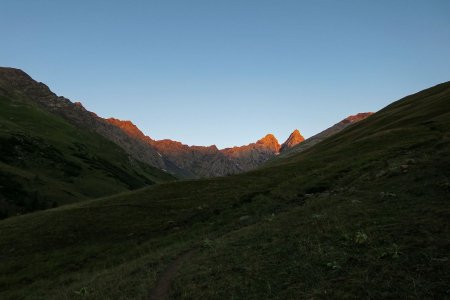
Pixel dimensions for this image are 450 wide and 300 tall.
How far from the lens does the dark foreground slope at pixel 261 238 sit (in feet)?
60.5

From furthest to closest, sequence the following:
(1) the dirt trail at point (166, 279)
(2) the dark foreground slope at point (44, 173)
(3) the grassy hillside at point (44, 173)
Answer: (3) the grassy hillside at point (44, 173), (2) the dark foreground slope at point (44, 173), (1) the dirt trail at point (166, 279)

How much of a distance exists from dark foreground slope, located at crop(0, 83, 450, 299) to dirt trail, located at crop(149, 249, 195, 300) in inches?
16.1

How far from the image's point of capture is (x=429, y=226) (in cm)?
2131

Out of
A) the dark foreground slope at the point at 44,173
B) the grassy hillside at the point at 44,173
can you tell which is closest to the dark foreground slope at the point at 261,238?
the grassy hillside at the point at 44,173

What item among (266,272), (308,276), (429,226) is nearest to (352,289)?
(308,276)

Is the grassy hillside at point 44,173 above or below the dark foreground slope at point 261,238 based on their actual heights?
above

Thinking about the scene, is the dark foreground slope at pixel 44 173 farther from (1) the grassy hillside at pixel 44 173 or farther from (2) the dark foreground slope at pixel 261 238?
(2) the dark foreground slope at pixel 261 238

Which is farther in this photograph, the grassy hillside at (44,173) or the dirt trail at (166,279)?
the grassy hillside at (44,173)

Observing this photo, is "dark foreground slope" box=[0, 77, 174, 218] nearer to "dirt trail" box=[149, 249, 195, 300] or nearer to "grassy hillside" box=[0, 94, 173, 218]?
"grassy hillside" box=[0, 94, 173, 218]

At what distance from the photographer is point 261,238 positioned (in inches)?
1120

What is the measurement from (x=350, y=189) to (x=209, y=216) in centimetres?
1481

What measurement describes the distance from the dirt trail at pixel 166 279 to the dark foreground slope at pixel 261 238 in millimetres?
408

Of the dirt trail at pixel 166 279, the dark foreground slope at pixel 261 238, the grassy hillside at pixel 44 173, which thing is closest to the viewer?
the dark foreground slope at pixel 261 238

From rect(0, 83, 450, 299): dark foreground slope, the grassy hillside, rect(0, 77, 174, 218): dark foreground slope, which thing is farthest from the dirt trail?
rect(0, 77, 174, 218): dark foreground slope
